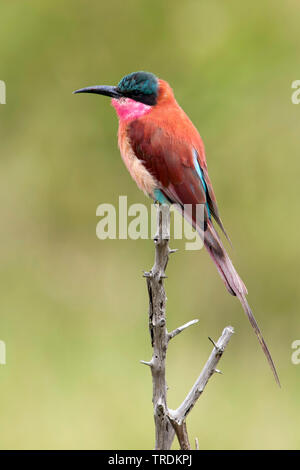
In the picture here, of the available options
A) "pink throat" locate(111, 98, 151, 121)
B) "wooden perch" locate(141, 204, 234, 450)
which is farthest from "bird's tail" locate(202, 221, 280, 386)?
"pink throat" locate(111, 98, 151, 121)

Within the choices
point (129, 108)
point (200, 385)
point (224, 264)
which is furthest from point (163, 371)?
point (129, 108)

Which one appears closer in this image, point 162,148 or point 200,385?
point 200,385

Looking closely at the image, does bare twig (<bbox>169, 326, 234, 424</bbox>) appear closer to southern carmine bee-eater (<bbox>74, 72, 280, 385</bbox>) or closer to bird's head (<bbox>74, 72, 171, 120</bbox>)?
southern carmine bee-eater (<bbox>74, 72, 280, 385</bbox>)

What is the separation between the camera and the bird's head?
6.39 feet

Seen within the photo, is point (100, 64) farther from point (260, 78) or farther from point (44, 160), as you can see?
point (260, 78)

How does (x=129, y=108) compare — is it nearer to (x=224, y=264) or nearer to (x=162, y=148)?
(x=162, y=148)

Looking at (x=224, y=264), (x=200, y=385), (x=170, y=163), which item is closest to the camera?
(x=200, y=385)

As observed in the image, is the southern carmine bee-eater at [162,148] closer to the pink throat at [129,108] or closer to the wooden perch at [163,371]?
the pink throat at [129,108]

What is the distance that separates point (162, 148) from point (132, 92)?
0.59 ft

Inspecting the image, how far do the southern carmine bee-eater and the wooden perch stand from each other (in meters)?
0.29

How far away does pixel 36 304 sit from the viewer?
319cm

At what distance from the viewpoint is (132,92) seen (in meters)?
1.95

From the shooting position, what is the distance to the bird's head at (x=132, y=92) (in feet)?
6.39

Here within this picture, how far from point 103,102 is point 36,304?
0.90 m
